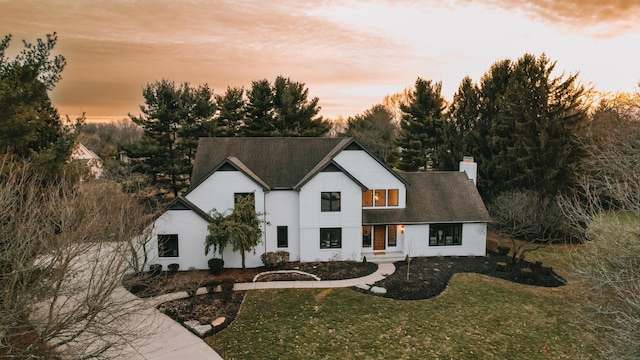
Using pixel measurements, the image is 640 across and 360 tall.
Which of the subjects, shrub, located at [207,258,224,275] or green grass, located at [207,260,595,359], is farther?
shrub, located at [207,258,224,275]

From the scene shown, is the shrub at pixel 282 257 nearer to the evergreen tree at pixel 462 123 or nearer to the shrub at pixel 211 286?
the shrub at pixel 211 286

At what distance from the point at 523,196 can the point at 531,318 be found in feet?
38.0

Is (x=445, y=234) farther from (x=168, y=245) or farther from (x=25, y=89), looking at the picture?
(x=25, y=89)

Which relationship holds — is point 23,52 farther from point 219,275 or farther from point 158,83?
point 158,83

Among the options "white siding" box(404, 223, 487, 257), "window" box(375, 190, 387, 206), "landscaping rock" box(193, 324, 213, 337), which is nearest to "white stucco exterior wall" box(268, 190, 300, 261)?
"window" box(375, 190, 387, 206)

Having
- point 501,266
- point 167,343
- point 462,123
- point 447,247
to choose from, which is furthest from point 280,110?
point 167,343

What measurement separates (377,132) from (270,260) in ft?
127

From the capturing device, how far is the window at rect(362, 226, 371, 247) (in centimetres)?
2494

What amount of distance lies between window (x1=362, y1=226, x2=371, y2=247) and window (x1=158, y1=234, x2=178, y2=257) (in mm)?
12306

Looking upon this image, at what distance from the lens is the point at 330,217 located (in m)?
23.3

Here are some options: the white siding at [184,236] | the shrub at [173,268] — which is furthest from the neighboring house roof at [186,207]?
the shrub at [173,268]

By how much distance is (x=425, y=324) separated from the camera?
50.2 ft

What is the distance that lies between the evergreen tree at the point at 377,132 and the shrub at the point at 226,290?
36639 millimetres

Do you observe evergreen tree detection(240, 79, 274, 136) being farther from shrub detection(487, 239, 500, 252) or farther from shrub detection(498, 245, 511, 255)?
shrub detection(498, 245, 511, 255)
